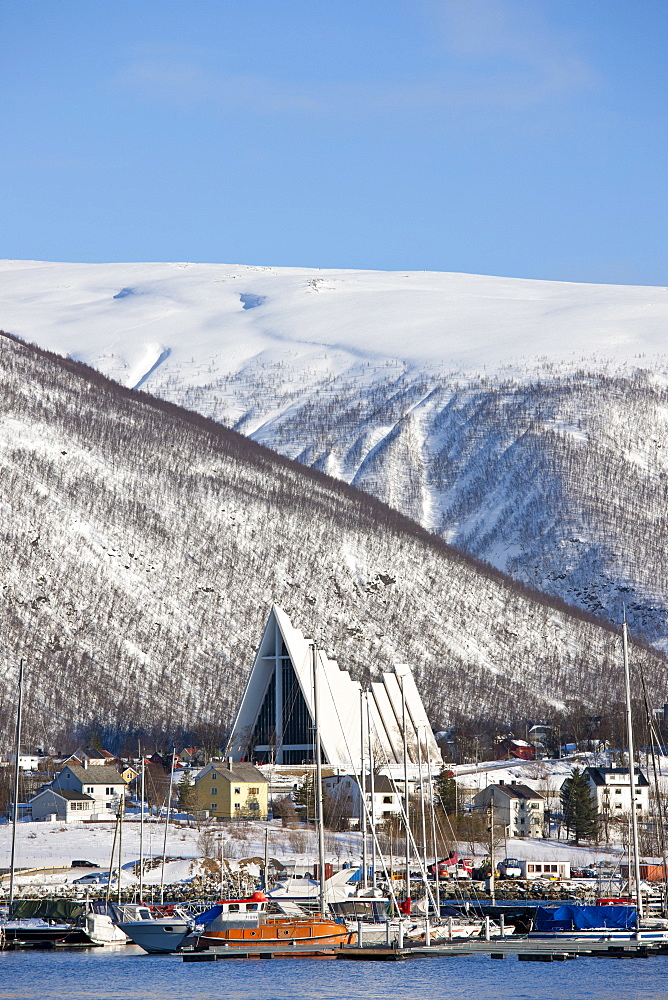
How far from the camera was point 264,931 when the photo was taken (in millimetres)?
52250

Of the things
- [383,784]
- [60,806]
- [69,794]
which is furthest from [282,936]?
[383,784]

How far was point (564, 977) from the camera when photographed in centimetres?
4872

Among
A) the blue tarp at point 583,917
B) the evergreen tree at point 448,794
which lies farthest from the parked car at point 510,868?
the blue tarp at point 583,917

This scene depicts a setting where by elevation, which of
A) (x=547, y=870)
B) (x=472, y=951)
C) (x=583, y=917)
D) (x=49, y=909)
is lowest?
(x=472, y=951)

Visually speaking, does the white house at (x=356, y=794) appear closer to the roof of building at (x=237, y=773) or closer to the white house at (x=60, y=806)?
the roof of building at (x=237, y=773)

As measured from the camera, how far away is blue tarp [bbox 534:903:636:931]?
54312 mm

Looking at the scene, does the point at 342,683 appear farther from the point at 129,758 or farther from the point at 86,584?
the point at 86,584

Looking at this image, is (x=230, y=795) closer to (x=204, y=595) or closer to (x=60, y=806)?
(x=60, y=806)

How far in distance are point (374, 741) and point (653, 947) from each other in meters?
51.8

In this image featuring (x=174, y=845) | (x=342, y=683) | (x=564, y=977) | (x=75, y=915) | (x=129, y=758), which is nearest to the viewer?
(x=564, y=977)

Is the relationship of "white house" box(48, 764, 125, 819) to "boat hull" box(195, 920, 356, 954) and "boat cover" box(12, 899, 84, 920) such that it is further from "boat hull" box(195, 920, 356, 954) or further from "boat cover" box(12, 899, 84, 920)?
"boat hull" box(195, 920, 356, 954)

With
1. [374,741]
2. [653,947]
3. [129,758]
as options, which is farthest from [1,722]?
[653,947]

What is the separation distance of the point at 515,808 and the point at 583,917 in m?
30.4

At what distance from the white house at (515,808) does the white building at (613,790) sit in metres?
4.14
